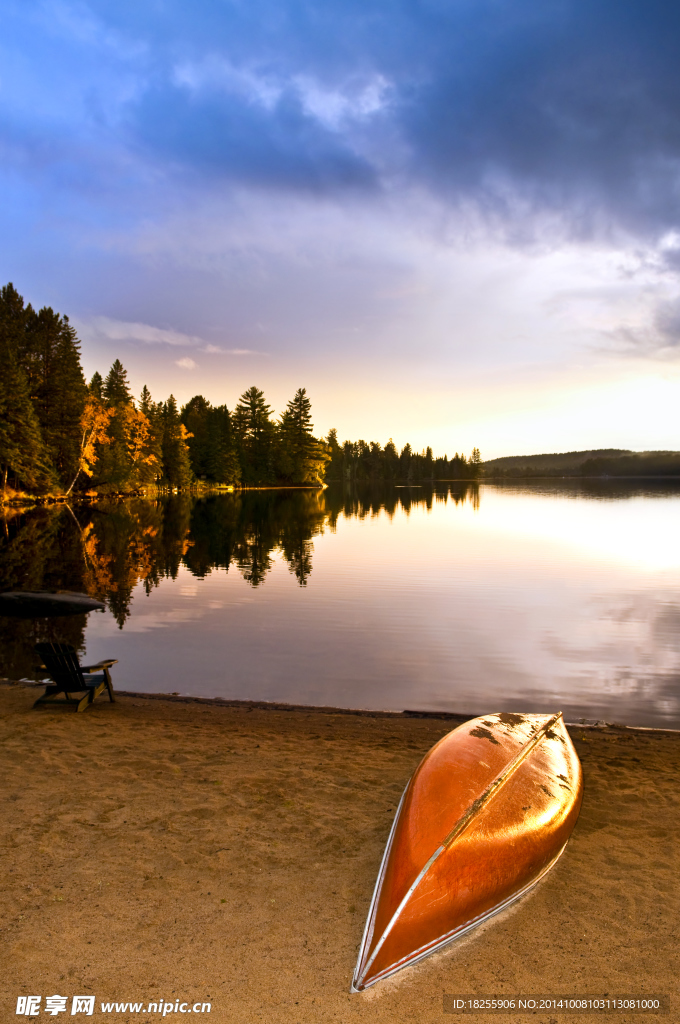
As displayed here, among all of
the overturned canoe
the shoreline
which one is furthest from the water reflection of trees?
the overturned canoe

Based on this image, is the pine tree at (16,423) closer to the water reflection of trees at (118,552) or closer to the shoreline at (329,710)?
the water reflection of trees at (118,552)

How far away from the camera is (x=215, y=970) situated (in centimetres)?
404

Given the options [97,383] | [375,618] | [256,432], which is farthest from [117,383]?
[375,618]

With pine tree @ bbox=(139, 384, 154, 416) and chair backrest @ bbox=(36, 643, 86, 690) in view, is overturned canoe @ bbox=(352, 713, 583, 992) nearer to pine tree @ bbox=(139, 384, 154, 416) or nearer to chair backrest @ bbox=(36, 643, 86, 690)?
Result: chair backrest @ bbox=(36, 643, 86, 690)

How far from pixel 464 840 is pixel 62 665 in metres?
7.00

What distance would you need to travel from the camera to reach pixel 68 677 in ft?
30.9

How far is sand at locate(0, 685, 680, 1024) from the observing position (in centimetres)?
394

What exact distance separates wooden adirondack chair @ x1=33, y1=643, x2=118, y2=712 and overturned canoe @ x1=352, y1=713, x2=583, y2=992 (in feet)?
20.1

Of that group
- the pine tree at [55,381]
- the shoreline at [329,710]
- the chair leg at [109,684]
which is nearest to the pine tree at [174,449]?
the pine tree at [55,381]

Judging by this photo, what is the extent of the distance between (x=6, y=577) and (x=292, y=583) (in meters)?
10.7

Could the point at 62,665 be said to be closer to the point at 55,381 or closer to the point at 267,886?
the point at 267,886

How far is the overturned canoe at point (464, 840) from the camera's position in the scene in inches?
166

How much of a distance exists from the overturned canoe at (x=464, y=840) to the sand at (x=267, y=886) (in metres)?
0.15

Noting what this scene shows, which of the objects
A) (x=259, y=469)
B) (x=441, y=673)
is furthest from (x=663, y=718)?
(x=259, y=469)
